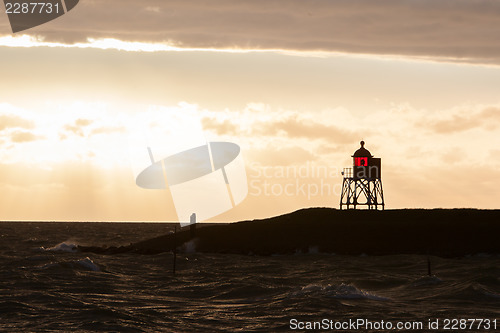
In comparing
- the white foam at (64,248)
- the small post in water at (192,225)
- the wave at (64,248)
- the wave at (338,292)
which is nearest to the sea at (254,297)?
the wave at (338,292)

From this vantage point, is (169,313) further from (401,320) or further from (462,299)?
(462,299)

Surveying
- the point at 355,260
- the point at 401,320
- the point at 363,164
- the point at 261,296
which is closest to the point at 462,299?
the point at 401,320

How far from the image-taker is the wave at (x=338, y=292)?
113 ft

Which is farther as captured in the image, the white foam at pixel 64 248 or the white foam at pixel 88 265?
the white foam at pixel 64 248

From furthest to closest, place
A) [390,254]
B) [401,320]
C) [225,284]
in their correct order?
[390,254]
[225,284]
[401,320]

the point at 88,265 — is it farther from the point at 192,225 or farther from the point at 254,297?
the point at 192,225

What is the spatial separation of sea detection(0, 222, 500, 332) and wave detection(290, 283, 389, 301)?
6 centimetres

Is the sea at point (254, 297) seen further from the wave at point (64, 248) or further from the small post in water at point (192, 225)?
the wave at point (64, 248)

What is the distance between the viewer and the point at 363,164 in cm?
8094

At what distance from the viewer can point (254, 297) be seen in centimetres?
3556

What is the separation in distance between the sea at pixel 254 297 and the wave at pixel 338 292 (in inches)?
2.3

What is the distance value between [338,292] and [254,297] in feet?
13.9

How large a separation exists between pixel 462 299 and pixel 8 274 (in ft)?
93.2

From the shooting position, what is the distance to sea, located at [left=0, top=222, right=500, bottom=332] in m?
27.9
